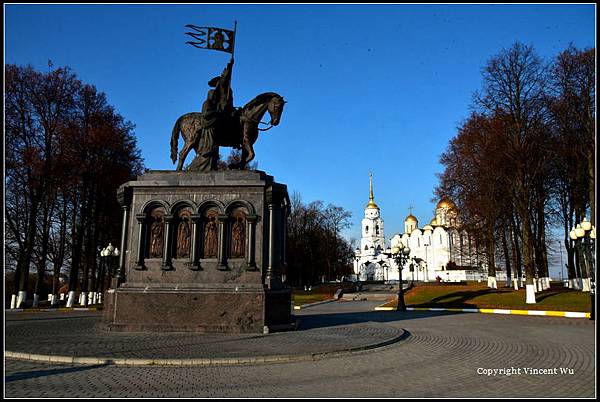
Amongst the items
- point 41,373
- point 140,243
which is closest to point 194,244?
point 140,243

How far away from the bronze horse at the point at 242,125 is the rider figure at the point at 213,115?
16cm

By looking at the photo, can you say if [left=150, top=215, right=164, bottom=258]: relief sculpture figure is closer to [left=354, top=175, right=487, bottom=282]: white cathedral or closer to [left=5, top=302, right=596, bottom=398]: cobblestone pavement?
[left=5, top=302, right=596, bottom=398]: cobblestone pavement

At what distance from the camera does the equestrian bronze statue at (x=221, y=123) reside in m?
14.2

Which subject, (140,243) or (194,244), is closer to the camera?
(194,244)

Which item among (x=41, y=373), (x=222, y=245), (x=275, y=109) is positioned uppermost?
(x=275, y=109)

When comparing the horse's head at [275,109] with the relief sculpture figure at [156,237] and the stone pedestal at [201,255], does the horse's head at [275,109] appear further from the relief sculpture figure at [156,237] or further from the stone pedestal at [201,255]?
the relief sculpture figure at [156,237]

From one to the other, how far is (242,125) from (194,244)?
421 cm

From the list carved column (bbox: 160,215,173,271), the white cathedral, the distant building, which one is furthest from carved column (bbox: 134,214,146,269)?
the distant building

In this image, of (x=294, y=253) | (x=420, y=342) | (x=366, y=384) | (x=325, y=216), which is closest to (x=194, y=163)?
(x=420, y=342)

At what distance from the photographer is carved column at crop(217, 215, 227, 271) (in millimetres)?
12689

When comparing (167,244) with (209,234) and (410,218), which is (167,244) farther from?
(410,218)

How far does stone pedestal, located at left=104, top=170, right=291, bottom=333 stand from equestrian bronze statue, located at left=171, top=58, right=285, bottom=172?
109cm

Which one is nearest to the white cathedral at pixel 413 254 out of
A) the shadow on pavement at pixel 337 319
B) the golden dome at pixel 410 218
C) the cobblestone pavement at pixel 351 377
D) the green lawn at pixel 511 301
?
the golden dome at pixel 410 218

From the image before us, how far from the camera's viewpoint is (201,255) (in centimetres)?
1298
